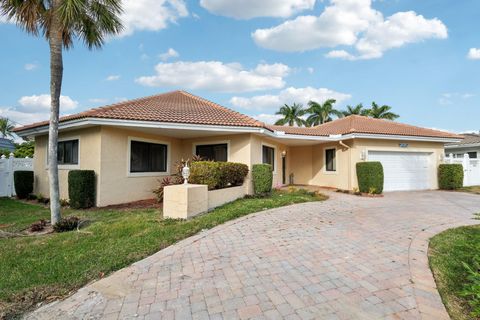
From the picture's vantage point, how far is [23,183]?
41.0 feet

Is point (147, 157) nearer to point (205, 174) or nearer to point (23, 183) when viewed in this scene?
point (205, 174)

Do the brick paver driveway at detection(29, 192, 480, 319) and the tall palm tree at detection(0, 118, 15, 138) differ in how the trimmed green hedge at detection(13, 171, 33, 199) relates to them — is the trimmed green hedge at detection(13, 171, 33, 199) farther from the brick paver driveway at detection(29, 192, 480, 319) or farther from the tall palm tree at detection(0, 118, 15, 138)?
the tall palm tree at detection(0, 118, 15, 138)

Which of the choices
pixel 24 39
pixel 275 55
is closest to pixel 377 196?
pixel 275 55

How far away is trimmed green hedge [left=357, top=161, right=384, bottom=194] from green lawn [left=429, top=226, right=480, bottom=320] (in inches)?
257

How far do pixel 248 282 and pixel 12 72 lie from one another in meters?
14.7

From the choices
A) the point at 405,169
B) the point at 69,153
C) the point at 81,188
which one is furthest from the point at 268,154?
the point at 69,153

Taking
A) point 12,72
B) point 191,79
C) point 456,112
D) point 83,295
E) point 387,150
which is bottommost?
point 83,295

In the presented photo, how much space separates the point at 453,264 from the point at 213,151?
10016mm

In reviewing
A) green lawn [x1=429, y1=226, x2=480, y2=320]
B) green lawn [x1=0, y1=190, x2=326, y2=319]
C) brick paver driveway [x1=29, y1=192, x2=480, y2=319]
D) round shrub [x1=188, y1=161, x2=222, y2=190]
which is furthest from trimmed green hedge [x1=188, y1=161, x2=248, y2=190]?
green lawn [x1=429, y1=226, x2=480, y2=320]

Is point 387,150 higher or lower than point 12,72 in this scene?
lower

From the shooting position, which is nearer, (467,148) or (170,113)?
(170,113)

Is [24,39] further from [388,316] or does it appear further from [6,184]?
[388,316]

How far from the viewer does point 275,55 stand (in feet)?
54.3

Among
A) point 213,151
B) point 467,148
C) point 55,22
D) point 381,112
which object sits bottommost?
point 213,151
